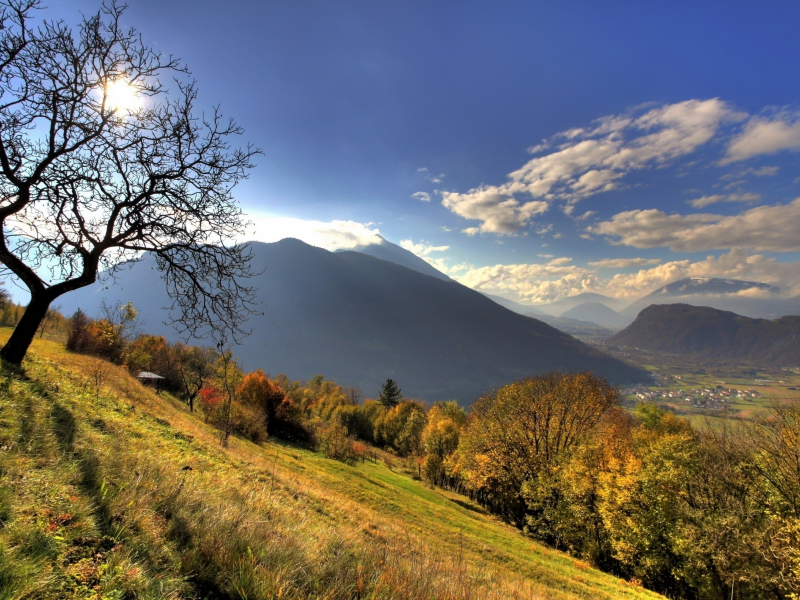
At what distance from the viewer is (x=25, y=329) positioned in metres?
8.12

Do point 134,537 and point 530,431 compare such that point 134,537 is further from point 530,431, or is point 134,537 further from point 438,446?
point 438,446

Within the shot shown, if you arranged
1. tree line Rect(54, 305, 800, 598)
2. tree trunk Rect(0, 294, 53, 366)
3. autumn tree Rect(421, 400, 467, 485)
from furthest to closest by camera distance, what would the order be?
autumn tree Rect(421, 400, 467, 485) → tree line Rect(54, 305, 800, 598) → tree trunk Rect(0, 294, 53, 366)

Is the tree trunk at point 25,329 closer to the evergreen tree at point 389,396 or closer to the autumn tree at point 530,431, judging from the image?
the autumn tree at point 530,431

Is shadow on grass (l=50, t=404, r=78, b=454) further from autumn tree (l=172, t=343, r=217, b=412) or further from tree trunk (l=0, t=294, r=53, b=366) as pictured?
autumn tree (l=172, t=343, r=217, b=412)

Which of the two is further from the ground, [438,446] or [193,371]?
[193,371]

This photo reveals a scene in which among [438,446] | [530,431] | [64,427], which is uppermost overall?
[64,427]

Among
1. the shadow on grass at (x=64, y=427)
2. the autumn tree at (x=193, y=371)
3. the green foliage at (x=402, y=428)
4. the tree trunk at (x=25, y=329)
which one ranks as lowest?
the green foliage at (x=402, y=428)

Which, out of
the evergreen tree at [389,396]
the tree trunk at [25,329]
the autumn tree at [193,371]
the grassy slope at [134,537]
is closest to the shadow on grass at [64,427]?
the grassy slope at [134,537]

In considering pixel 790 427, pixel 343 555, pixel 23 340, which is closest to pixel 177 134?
pixel 23 340

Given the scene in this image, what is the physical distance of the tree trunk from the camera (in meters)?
7.98

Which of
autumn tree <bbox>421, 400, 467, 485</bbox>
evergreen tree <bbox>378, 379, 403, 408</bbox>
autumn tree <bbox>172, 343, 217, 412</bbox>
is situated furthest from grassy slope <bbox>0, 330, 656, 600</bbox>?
evergreen tree <bbox>378, 379, 403, 408</bbox>

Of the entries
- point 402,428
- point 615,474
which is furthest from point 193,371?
point 615,474

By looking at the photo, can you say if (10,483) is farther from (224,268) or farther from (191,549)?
(224,268)

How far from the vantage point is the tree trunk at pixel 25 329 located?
798 centimetres
